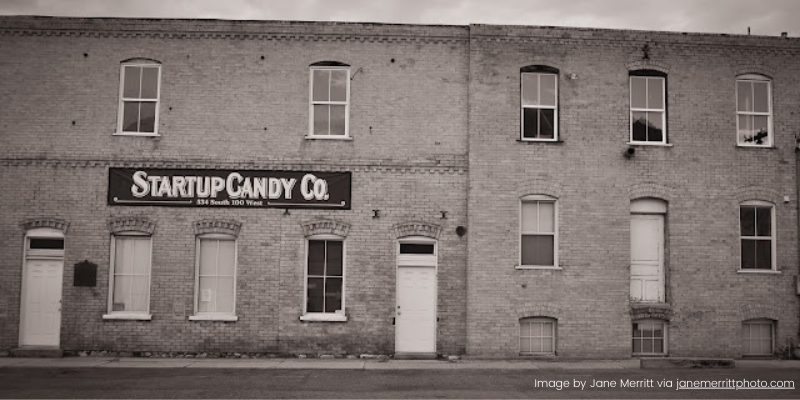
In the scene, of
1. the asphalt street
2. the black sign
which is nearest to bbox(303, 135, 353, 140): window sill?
the black sign

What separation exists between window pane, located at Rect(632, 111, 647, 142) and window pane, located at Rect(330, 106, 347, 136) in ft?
23.3

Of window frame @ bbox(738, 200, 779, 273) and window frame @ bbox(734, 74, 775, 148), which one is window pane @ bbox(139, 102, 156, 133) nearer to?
window frame @ bbox(734, 74, 775, 148)

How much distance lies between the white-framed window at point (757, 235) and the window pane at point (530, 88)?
5.70m

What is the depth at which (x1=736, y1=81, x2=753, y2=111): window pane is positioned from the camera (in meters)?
17.4

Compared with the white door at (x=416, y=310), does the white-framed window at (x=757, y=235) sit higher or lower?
higher

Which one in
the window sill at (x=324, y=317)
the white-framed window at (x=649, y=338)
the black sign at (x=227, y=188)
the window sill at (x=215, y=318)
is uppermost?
the black sign at (x=227, y=188)

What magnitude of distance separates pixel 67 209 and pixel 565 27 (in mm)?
12651

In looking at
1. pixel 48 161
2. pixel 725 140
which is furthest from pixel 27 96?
pixel 725 140

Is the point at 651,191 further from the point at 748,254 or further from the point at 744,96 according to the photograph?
the point at 744,96

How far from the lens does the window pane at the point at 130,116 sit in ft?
55.4

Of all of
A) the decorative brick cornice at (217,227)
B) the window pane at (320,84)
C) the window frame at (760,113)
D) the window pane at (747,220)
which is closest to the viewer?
the decorative brick cornice at (217,227)

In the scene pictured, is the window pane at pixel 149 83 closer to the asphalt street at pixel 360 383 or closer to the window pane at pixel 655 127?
the asphalt street at pixel 360 383

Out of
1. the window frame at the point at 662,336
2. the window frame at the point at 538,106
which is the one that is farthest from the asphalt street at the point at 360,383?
the window frame at the point at 538,106

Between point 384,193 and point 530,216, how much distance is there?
11.7 feet
